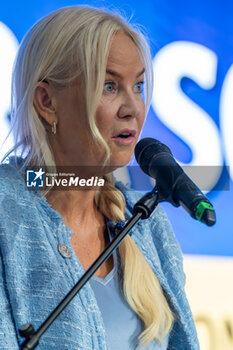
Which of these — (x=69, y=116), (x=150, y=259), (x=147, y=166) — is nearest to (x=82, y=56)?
(x=69, y=116)

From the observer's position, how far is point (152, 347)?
1209 millimetres

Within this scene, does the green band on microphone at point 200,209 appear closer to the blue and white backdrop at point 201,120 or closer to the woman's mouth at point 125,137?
the woman's mouth at point 125,137

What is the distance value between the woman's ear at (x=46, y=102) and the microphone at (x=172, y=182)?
36cm

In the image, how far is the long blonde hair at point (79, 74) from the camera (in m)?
1.20

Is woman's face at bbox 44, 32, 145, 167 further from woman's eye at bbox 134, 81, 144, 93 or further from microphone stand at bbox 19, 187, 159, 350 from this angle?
microphone stand at bbox 19, 187, 159, 350

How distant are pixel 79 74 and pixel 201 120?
72cm

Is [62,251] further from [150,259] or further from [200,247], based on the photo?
[200,247]

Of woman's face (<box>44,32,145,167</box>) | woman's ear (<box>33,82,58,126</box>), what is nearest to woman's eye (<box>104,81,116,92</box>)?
woman's face (<box>44,32,145,167</box>)

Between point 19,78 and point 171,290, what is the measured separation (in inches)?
24.0

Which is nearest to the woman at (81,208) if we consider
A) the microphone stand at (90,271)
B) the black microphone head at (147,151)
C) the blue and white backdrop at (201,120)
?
the black microphone head at (147,151)

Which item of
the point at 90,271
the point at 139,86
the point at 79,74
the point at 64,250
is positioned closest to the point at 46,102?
the point at 79,74

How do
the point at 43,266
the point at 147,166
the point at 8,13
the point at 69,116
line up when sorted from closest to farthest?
1. the point at 147,166
2. the point at 43,266
3. the point at 69,116
4. the point at 8,13

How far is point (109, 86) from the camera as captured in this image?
1225mm

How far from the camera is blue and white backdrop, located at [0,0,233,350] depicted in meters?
1.83
